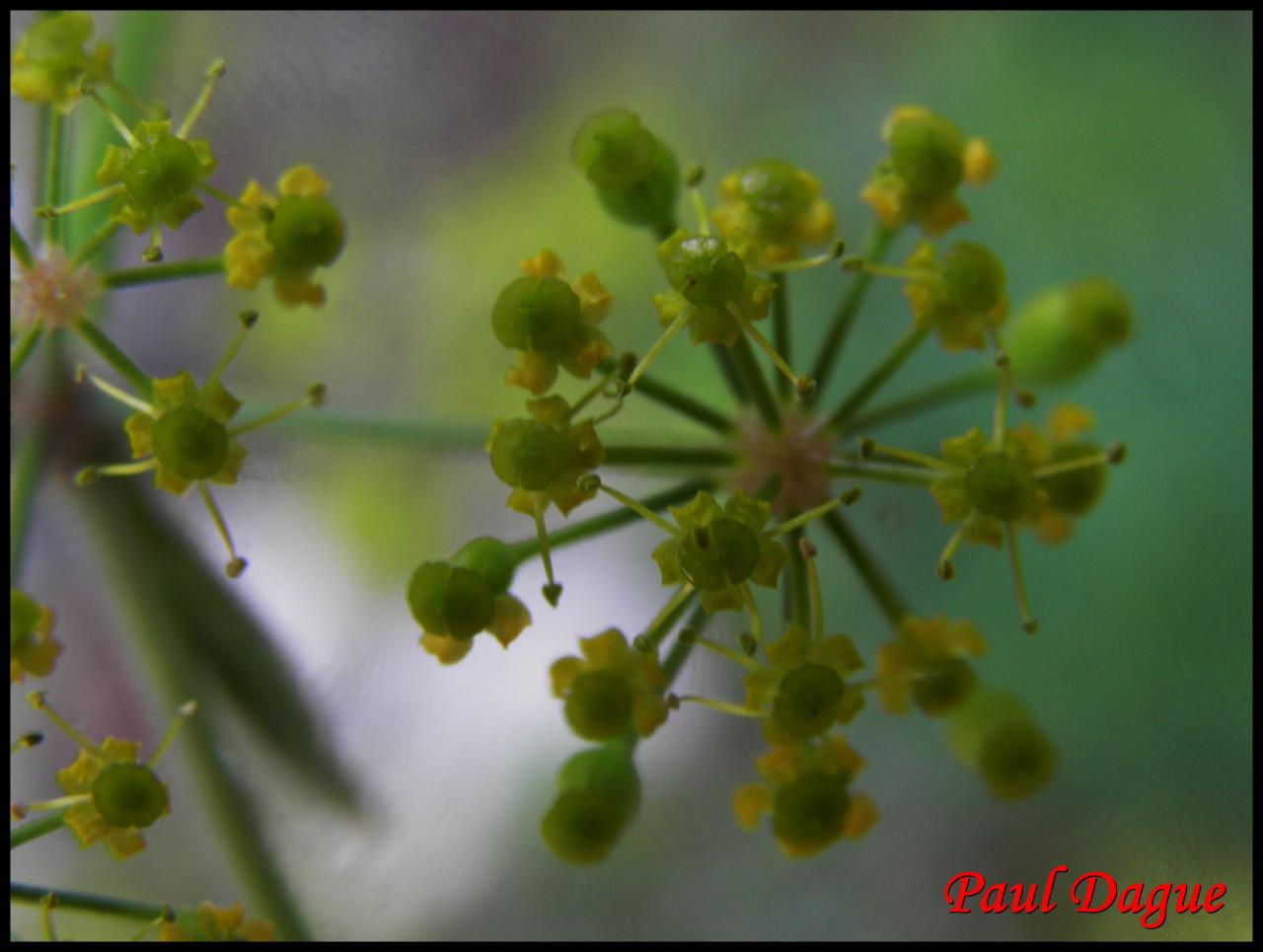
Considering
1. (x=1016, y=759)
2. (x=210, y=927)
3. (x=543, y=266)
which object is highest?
(x=543, y=266)

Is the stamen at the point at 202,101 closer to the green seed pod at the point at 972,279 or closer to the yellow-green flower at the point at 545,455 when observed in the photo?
the yellow-green flower at the point at 545,455

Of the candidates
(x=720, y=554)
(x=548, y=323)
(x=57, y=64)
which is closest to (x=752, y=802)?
(x=720, y=554)

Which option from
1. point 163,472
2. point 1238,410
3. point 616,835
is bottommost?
point 616,835

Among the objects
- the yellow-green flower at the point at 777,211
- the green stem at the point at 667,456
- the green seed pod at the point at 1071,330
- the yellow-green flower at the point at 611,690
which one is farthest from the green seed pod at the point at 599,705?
the green seed pod at the point at 1071,330

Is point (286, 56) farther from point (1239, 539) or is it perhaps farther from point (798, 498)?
point (1239, 539)

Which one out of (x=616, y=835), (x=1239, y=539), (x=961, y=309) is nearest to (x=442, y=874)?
(x=616, y=835)

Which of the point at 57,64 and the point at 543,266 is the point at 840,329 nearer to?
the point at 543,266
